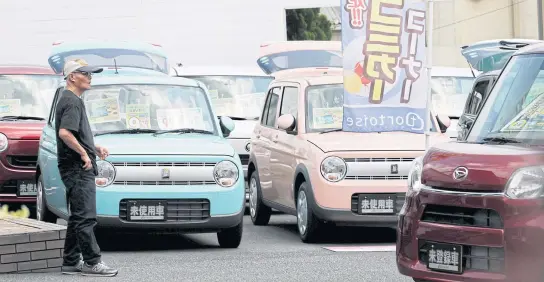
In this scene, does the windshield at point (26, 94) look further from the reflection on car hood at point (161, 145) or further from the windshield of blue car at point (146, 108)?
the reflection on car hood at point (161, 145)

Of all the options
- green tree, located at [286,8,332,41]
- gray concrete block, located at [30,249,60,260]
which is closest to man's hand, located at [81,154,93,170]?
gray concrete block, located at [30,249,60,260]

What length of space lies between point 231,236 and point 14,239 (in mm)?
2868

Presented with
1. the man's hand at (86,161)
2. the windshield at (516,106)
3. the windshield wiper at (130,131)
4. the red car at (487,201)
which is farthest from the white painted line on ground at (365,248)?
the red car at (487,201)

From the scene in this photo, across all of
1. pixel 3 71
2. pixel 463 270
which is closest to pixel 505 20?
pixel 3 71

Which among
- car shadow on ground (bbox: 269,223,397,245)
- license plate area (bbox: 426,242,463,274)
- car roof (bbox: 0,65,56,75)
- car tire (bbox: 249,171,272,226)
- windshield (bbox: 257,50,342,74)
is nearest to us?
license plate area (bbox: 426,242,463,274)

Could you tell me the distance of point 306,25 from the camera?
224 feet

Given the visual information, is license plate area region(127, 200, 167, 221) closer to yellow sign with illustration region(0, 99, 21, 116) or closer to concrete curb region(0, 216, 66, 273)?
concrete curb region(0, 216, 66, 273)

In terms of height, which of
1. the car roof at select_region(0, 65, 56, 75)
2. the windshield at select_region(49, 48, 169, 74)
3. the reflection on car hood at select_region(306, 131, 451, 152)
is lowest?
the reflection on car hood at select_region(306, 131, 451, 152)

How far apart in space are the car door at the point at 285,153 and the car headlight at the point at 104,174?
2.36m

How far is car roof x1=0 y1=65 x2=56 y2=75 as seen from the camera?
54.4ft

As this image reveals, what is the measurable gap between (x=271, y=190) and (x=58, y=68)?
465cm

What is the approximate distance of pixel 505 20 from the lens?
4547 cm

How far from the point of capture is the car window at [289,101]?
1417 cm

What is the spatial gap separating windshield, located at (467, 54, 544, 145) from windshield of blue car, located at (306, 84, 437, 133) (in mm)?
4933
